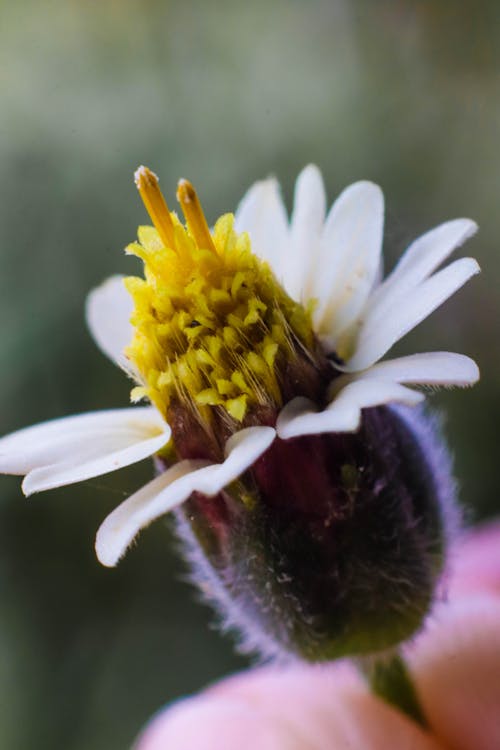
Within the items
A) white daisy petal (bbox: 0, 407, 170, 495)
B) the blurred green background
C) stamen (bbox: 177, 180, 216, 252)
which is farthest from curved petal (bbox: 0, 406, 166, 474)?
the blurred green background

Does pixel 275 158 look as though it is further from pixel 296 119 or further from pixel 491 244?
pixel 491 244

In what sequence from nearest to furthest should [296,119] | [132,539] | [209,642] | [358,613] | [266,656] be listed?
[132,539], [358,613], [266,656], [209,642], [296,119]

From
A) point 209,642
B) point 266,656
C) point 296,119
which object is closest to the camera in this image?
point 266,656

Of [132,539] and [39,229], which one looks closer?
[132,539]

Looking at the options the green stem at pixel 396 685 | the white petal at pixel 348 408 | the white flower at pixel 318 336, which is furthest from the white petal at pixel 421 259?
the green stem at pixel 396 685

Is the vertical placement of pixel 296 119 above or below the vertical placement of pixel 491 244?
above

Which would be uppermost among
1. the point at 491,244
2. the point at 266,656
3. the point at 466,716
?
the point at 491,244

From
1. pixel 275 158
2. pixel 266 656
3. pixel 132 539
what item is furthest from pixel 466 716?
pixel 275 158

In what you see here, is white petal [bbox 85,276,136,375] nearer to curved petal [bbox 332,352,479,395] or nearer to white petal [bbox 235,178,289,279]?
white petal [bbox 235,178,289,279]
